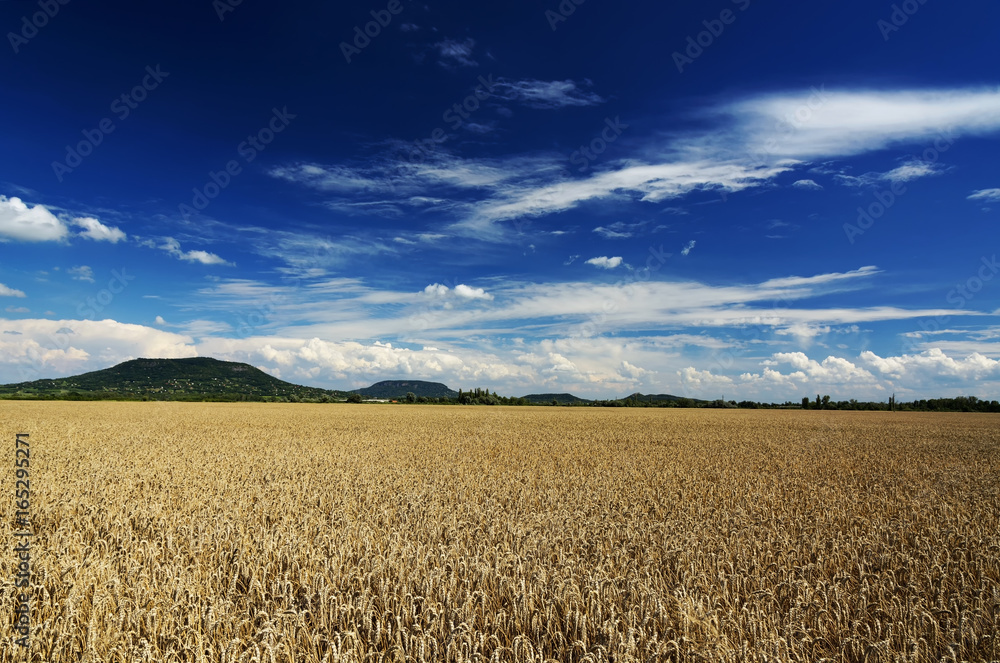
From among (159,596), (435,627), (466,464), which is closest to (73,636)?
(159,596)

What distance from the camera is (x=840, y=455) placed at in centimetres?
2003

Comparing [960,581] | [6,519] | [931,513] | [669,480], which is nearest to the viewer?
[960,581]

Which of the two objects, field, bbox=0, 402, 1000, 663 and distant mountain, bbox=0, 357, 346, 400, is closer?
field, bbox=0, 402, 1000, 663

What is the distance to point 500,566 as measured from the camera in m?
6.10

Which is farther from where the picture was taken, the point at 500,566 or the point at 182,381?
the point at 182,381

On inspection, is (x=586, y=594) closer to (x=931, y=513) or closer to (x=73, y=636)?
(x=73, y=636)

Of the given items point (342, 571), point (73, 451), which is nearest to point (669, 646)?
point (342, 571)

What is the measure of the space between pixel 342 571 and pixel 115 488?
7.86 m

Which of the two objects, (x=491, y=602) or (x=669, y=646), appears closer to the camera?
(x=669, y=646)

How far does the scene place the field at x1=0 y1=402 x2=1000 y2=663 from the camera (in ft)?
15.1

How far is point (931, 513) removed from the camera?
9758 mm

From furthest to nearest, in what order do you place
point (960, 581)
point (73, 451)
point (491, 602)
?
1. point (73, 451)
2. point (960, 581)
3. point (491, 602)

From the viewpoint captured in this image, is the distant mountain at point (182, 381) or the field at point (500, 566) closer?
the field at point (500, 566)

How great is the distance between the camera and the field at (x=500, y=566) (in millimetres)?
4602
